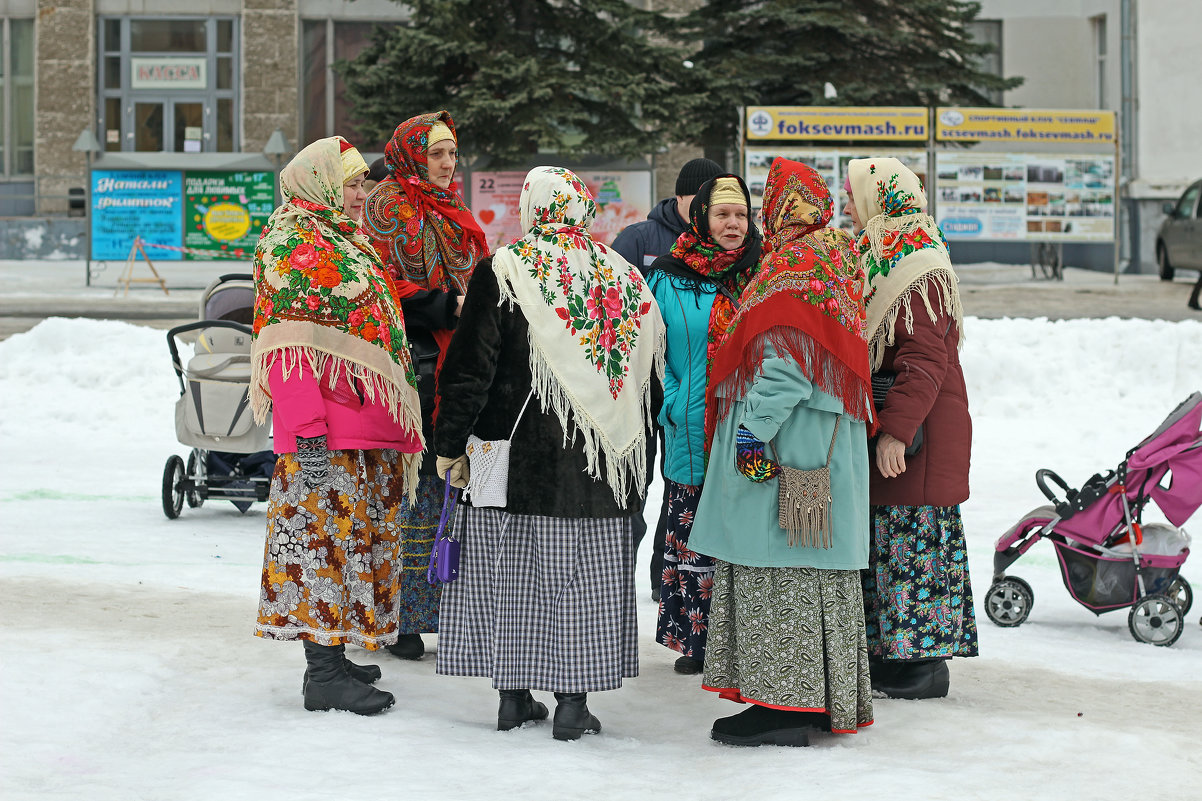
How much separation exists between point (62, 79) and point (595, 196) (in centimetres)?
1486

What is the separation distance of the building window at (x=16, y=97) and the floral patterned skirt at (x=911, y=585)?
95.0 feet

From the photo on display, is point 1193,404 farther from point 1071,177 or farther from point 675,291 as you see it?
point 1071,177

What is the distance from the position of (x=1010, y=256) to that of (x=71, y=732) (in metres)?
26.4

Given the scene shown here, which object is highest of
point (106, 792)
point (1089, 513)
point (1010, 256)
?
point (1010, 256)

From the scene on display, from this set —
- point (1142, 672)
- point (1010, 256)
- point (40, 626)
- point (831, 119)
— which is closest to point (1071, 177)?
point (831, 119)

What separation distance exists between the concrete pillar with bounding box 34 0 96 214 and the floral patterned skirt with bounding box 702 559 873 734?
2801 centimetres

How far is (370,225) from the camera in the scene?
5406 millimetres

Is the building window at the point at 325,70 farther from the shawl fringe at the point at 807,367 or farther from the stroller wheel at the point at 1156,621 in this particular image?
the shawl fringe at the point at 807,367

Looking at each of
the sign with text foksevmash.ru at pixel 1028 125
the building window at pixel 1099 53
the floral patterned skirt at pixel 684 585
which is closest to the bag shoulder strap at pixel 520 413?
the floral patterned skirt at pixel 684 585

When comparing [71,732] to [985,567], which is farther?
[985,567]

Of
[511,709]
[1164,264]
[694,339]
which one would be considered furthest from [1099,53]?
[511,709]

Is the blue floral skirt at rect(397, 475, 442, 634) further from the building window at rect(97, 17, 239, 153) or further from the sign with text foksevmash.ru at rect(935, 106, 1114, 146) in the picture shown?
the building window at rect(97, 17, 239, 153)

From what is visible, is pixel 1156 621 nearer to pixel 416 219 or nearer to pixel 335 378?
pixel 416 219

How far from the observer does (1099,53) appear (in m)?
29.7
